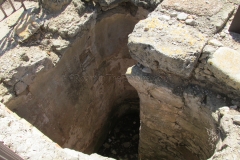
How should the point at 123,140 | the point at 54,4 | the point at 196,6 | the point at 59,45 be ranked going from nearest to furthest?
the point at 196,6 → the point at 59,45 → the point at 54,4 → the point at 123,140

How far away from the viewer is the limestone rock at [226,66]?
1795mm

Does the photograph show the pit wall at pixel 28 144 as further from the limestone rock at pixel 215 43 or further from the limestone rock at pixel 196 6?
the limestone rock at pixel 196 6

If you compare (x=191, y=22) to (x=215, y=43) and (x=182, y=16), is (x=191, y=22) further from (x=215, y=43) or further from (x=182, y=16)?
(x=215, y=43)

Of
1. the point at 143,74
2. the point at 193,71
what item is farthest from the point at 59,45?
the point at 193,71

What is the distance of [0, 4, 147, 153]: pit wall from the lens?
2549 mm

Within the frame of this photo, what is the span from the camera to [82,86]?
10.6ft

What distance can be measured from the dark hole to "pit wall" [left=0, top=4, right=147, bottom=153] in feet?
0.74

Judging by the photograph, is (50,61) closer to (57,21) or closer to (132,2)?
(57,21)

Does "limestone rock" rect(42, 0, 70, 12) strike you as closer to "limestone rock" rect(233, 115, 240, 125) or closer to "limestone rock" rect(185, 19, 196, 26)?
"limestone rock" rect(185, 19, 196, 26)

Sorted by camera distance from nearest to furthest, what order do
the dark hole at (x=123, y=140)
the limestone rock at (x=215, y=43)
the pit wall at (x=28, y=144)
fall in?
the pit wall at (x=28, y=144) < the limestone rock at (x=215, y=43) < the dark hole at (x=123, y=140)

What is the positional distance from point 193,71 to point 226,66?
0.27 m

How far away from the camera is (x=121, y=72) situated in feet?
12.9

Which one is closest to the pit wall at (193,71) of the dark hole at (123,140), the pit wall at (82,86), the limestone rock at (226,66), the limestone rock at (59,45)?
the limestone rock at (226,66)

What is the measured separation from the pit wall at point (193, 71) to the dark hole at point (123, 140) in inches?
68.8
